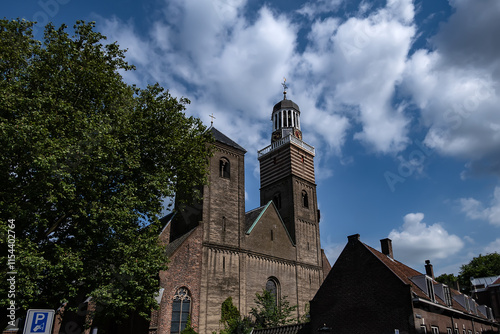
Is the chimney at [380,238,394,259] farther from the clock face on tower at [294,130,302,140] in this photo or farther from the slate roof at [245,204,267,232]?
the clock face on tower at [294,130,302,140]

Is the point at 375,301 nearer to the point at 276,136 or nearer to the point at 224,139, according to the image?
the point at 224,139

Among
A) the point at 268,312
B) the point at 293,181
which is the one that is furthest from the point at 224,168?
the point at 268,312

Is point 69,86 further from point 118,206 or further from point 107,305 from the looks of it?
point 107,305

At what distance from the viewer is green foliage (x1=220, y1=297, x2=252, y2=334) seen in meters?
26.5

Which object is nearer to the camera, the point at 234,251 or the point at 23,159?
the point at 23,159

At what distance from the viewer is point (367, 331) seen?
66.3 feet

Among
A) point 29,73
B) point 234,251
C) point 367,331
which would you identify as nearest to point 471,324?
point 367,331

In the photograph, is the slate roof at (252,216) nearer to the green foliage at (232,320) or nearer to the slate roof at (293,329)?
the green foliage at (232,320)

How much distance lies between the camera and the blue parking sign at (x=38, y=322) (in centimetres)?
718

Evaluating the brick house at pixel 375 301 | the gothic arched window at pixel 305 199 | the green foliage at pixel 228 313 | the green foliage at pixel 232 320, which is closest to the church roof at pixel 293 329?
the brick house at pixel 375 301

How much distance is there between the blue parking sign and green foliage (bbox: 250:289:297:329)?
72.9ft

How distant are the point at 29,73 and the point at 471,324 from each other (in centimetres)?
3232

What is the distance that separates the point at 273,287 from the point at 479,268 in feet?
141

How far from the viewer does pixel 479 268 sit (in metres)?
58.3
